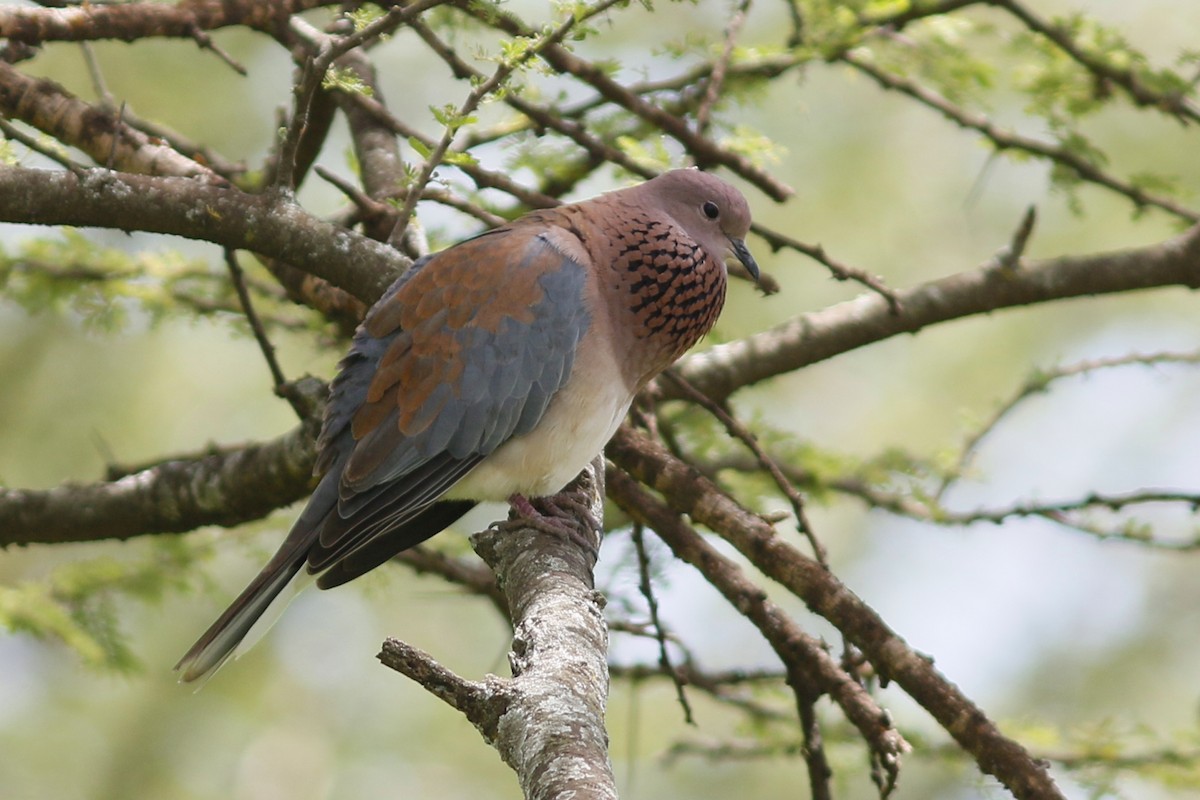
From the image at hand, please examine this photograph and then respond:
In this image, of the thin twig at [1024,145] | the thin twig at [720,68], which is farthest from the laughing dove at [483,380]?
the thin twig at [1024,145]

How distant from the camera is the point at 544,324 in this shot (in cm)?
346

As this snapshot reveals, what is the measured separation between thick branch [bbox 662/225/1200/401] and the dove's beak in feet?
1.16

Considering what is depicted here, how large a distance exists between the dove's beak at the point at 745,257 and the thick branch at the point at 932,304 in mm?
353

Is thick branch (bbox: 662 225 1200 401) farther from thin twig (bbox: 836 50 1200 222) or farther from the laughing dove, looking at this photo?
the laughing dove

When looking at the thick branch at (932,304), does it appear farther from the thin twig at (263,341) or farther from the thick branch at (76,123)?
the thick branch at (76,123)

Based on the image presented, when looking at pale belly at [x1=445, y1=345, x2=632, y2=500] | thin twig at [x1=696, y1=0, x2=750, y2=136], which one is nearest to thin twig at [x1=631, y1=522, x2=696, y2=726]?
pale belly at [x1=445, y1=345, x2=632, y2=500]

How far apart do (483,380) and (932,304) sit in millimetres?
1712

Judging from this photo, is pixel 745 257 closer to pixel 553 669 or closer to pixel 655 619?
pixel 655 619

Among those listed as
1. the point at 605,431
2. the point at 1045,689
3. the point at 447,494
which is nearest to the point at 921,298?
the point at 605,431

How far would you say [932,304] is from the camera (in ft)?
14.0

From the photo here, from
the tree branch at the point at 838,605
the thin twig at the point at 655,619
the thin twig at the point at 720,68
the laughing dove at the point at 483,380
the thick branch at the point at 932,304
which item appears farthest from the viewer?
the thick branch at the point at 932,304

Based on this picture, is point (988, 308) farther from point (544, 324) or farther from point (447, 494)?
point (447, 494)

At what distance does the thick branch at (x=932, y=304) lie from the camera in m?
4.21

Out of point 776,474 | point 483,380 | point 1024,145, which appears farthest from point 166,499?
point 1024,145
